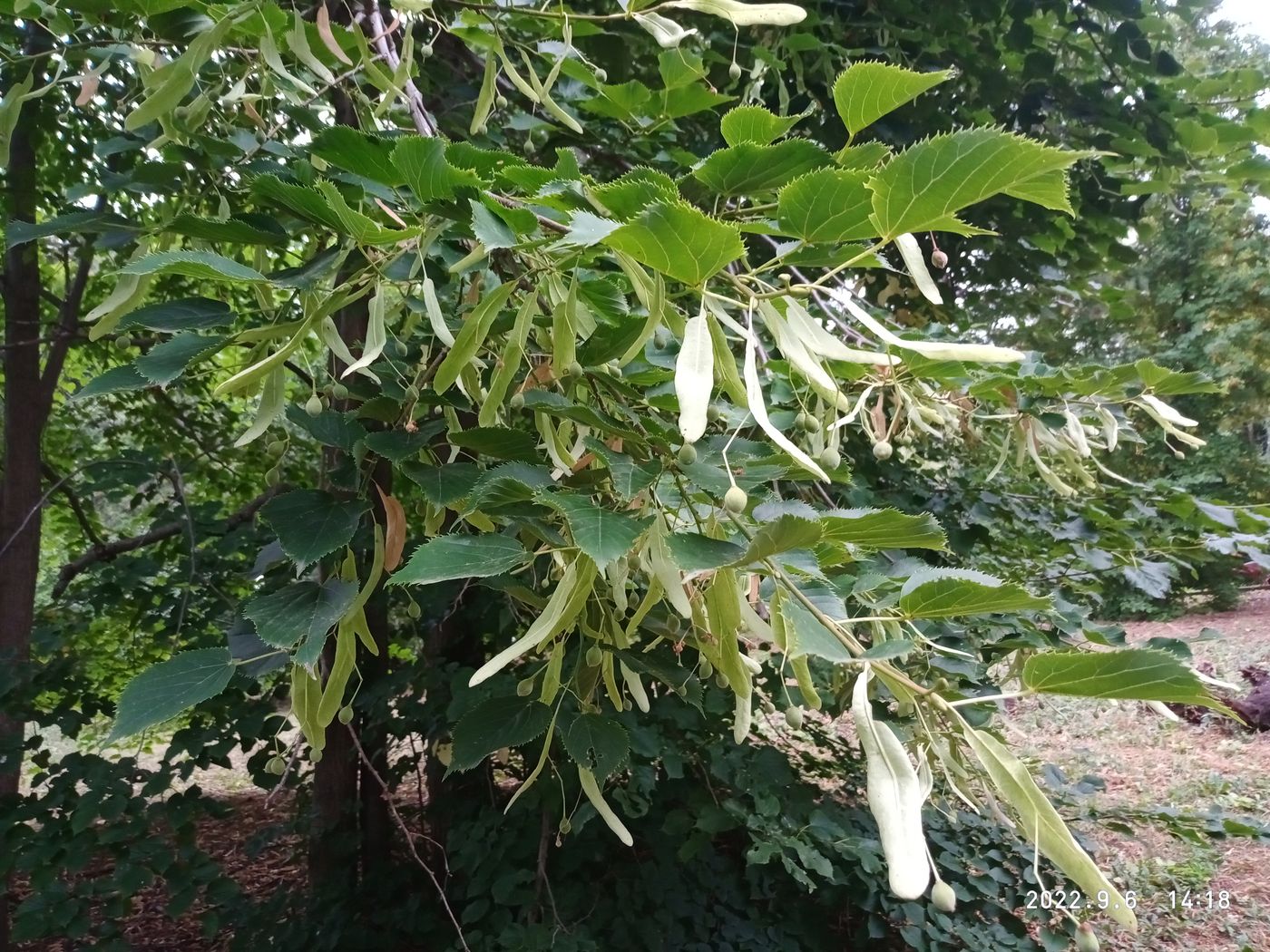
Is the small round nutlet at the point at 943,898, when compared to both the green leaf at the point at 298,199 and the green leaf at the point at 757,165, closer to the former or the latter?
the green leaf at the point at 757,165

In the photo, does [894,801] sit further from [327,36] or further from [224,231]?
[327,36]

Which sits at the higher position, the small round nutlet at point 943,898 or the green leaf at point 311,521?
the green leaf at point 311,521

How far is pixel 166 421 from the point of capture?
2.74 meters

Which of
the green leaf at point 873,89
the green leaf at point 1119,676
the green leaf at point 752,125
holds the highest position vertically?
the green leaf at point 752,125

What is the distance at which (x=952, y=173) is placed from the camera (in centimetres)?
47

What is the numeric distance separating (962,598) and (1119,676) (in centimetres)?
13

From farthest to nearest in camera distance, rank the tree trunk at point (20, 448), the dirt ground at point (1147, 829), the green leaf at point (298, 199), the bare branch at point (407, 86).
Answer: the dirt ground at point (1147, 829) → the tree trunk at point (20, 448) → the bare branch at point (407, 86) → the green leaf at point (298, 199)

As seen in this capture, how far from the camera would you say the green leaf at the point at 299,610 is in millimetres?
636

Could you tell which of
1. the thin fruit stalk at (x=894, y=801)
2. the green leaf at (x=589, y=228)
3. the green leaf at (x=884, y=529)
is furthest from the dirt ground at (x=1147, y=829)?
the green leaf at (x=589, y=228)

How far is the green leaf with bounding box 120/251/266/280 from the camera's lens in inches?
22.7

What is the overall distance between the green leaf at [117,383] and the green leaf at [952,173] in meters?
0.65

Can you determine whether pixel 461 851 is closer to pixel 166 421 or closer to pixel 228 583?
pixel 228 583

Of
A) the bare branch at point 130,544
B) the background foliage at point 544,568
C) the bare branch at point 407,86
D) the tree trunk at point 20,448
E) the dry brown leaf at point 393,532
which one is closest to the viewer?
the dry brown leaf at point 393,532

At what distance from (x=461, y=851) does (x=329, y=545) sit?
5.62 feet
